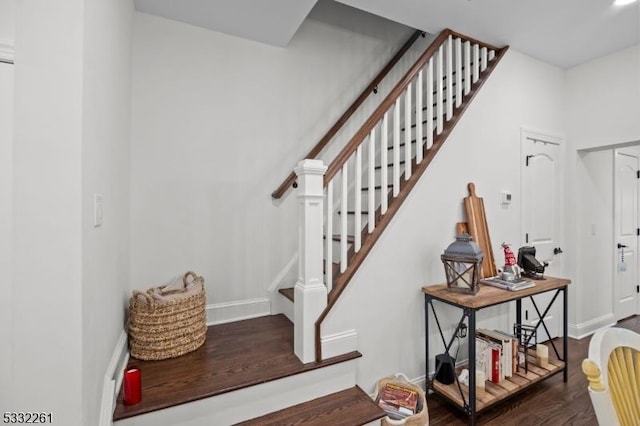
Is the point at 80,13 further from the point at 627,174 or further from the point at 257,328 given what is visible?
the point at 627,174

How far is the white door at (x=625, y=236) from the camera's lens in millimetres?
3740

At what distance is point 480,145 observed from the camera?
107 inches

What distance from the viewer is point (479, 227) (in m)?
2.62

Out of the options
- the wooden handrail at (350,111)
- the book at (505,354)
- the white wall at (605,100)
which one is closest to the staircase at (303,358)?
the wooden handrail at (350,111)

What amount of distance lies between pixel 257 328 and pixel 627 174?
487 cm

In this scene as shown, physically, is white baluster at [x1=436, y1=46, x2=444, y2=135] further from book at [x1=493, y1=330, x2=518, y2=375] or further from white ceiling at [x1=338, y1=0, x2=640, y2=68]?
book at [x1=493, y1=330, x2=518, y2=375]

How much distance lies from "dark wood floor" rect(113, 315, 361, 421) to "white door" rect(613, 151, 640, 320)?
3924mm

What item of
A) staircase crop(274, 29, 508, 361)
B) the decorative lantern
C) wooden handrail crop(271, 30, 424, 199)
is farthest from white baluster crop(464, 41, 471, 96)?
the decorative lantern

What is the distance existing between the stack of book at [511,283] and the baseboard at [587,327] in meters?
1.60

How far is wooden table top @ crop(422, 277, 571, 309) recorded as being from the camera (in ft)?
6.60

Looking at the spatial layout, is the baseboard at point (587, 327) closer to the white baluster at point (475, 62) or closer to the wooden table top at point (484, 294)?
the wooden table top at point (484, 294)

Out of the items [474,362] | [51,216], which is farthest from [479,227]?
[51,216]

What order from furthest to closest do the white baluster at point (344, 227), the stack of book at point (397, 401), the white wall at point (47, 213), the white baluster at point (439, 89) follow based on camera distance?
the white baluster at point (439, 89) < the white baluster at point (344, 227) < the stack of book at point (397, 401) < the white wall at point (47, 213)

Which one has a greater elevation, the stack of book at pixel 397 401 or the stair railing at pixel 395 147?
the stair railing at pixel 395 147
